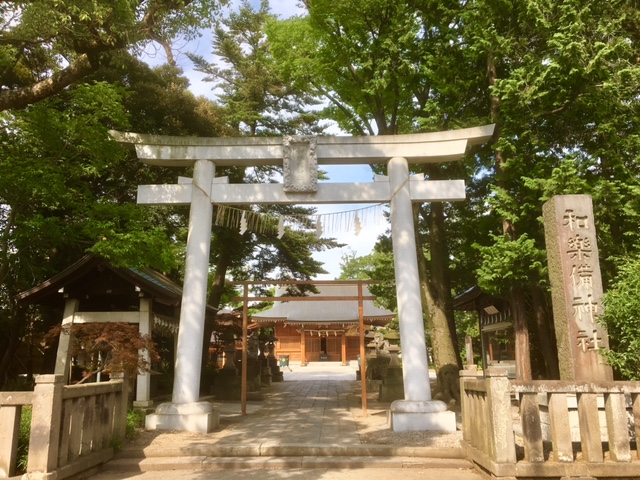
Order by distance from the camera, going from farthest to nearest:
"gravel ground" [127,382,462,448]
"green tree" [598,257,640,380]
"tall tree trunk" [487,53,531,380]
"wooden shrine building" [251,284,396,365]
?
"wooden shrine building" [251,284,396,365]
"tall tree trunk" [487,53,531,380]
"gravel ground" [127,382,462,448]
"green tree" [598,257,640,380]

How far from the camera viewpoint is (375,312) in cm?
3041

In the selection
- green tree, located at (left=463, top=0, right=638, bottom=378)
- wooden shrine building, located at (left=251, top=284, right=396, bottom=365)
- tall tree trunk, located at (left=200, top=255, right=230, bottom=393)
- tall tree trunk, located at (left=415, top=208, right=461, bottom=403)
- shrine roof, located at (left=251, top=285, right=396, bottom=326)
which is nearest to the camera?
green tree, located at (left=463, top=0, right=638, bottom=378)

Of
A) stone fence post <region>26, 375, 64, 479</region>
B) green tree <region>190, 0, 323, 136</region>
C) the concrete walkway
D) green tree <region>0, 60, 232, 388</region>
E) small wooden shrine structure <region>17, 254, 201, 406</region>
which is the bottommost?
the concrete walkway

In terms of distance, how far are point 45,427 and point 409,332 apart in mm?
5590

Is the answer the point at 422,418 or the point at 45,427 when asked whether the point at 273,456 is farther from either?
the point at 45,427

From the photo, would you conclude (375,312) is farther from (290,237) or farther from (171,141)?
(171,141)

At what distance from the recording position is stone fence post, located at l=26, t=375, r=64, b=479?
4.83m

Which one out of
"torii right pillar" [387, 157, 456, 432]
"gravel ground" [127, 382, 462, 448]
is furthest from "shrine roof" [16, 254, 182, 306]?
"torii right pillar" [387, 157, 456, 432]

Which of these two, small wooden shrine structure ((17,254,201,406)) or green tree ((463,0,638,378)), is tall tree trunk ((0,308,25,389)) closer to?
small wooden shrine structure ((17,254,201,406))

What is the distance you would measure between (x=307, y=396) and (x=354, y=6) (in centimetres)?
1086

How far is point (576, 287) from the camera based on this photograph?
664 centimetres

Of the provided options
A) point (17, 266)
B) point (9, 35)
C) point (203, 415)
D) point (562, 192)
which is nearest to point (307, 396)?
point (203, 415)

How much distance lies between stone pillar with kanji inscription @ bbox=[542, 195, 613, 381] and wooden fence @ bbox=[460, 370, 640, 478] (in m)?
0.94

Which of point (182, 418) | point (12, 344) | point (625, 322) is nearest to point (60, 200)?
point (12, 344)
